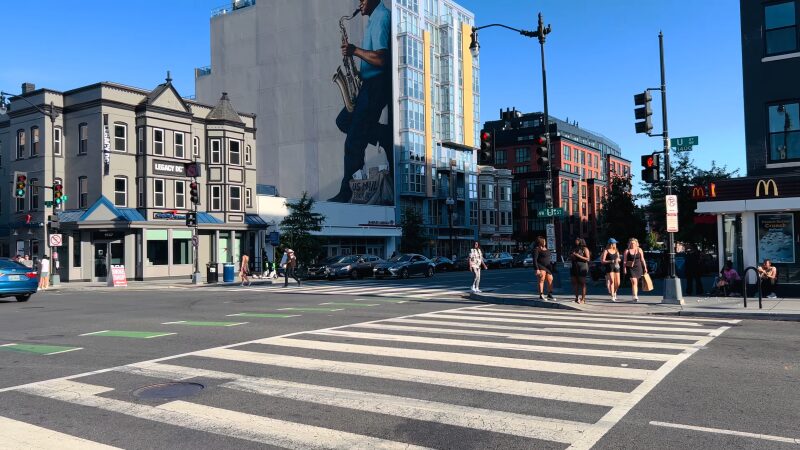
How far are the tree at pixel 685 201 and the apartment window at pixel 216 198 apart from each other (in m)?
28.6

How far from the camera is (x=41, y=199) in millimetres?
39156

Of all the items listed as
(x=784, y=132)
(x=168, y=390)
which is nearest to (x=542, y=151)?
(x=784, y=132)

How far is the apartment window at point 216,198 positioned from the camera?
42.3 metres

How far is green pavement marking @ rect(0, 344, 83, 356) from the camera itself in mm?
10055

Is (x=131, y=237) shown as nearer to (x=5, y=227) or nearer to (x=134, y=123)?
(x=134, y=123)

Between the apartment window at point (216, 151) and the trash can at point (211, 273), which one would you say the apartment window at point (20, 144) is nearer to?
the apartment window at point (216, 151)

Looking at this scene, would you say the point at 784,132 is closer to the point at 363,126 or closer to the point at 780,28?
the point at 780,28

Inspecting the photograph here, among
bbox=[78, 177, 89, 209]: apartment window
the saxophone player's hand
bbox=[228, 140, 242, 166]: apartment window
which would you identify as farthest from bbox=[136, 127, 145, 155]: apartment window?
the saxophone player's hand

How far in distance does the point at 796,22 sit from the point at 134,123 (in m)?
35.8

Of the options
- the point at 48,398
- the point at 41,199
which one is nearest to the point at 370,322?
the point at 48,398

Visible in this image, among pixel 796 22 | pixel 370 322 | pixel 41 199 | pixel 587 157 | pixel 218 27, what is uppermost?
pixel 218 27

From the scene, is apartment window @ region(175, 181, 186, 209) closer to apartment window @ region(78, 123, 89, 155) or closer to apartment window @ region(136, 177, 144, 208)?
apartment window @ region(136, 177, 144, 208)

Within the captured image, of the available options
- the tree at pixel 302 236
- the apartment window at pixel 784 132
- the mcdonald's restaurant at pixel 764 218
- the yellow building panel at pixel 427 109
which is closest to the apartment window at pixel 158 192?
the tree at pixel 302 236

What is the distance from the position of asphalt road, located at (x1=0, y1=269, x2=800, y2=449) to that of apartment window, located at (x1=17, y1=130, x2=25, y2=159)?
105 ft
